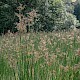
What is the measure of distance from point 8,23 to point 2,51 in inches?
290

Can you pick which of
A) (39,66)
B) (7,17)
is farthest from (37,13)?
(39,66)

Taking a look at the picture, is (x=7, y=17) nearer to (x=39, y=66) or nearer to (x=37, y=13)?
(x=37, y=13)

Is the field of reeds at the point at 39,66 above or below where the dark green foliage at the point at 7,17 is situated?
above

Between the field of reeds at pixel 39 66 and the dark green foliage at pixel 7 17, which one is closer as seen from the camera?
the field of reeds at pixel 39 66

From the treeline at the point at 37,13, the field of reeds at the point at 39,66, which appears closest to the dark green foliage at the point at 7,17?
the treeline at the point at 37,13

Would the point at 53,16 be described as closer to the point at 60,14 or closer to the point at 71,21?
the point at 60,14

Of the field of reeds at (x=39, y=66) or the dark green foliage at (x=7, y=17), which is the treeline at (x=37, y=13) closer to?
the dark green foliage at (x=7, y=17)

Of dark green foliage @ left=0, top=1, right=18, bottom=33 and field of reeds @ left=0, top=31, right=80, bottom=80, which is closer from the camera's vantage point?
field of reeds @ left=0, top=31, right=80, bottom=80

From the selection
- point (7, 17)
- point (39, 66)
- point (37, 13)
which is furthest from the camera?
point (37, 13)

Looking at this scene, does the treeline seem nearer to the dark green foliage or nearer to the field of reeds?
the dark green foliage

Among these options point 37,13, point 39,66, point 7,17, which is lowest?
point 7,17

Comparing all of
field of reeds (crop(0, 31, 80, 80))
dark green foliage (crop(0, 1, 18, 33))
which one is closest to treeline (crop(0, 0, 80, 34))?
dark green foliage (crop(0, 1, 18, 33))

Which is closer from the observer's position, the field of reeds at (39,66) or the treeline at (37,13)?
the field of reeds at (39,66)

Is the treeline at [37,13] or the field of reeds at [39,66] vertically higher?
the field of reeds at [39,66]
